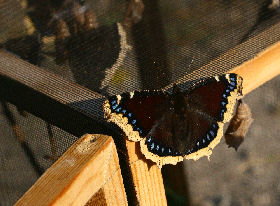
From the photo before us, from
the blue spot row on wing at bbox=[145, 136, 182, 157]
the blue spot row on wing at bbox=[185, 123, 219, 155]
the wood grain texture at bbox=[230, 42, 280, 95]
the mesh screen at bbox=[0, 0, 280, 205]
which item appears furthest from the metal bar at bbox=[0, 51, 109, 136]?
the wood grain texture at bbox=[230, 42, 280, 95]

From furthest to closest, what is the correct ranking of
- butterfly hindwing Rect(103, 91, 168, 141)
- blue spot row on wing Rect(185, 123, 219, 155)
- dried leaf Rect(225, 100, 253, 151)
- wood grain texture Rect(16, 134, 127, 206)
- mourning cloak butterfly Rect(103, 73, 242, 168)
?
1. dried leaf Rect(225, 100, 253, 151)
2. blue spot row on wing Rect(185, 123, 219, 155)
3. mourning cloak butterfly Rect(103, 73, 242, 168)
4. butterfly hindwing Rect(103, 91, 168, 141)
5. wood grain texture Rect(16, 134, 127, 206)

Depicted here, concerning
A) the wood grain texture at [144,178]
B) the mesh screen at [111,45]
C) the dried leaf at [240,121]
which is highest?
the mesh screen at [111,45]

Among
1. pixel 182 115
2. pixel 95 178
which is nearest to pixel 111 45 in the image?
pixel 182 115

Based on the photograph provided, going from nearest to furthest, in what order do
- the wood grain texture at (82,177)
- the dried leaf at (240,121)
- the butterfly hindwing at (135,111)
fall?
the wood grain texture at (82,177), the butterfly hindwing at (135,111), the dried leaf at (240,121)

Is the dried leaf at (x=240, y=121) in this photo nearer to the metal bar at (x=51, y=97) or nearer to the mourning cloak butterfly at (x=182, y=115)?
the mourning cloak butterfly at (x=182, y=115)

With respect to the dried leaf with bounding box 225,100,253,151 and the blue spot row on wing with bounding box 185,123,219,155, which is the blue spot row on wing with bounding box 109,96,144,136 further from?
the dried leaf with bounding box 225,100,253,151

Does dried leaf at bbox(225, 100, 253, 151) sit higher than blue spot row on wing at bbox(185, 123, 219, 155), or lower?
lower

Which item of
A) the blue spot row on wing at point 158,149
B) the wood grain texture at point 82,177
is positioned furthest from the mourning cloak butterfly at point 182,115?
the wood grain texture at point 82,177

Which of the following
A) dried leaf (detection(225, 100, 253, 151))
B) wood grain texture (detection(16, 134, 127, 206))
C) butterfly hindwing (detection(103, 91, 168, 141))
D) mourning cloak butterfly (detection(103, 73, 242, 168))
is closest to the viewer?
wood grain texture (detection(16, 134, 127, 206))
